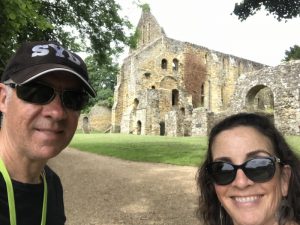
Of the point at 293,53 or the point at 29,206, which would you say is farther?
the point at 293,53

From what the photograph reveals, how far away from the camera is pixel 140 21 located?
48.2 metres

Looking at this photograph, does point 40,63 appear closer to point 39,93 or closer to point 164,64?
point 39,93

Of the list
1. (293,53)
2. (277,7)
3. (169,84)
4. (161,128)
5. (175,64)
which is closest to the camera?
(277,7)

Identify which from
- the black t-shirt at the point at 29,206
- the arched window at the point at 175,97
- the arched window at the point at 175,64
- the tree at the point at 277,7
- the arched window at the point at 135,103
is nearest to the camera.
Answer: the black t-shirt at the point at 29,206

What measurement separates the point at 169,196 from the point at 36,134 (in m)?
6.67

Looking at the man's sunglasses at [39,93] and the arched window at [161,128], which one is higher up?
the arched window at [161,128]

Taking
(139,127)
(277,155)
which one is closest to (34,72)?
(277,155)

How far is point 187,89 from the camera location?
4259cm

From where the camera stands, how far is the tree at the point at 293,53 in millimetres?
36050

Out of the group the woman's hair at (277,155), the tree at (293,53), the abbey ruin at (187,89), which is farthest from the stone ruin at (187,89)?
the woman's hair at (277,155)

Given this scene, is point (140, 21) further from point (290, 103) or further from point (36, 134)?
point (36, 134)

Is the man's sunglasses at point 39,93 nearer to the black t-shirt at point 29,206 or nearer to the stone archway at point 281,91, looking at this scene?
the black t-shirt at point 29,206

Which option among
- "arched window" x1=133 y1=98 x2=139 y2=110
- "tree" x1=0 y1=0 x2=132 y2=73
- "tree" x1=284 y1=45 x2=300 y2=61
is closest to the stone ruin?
"arched window" x1=133 y1=98 x2=139 y2=110

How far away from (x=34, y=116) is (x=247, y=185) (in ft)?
3.98
